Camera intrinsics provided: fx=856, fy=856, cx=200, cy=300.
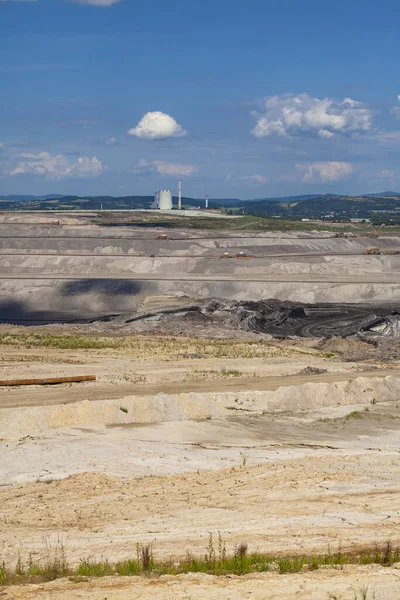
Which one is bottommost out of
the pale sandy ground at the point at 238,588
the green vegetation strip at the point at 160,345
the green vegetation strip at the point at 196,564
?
the green vegetation strip at the point at 160,345

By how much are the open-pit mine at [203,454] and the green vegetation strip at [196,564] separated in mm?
46

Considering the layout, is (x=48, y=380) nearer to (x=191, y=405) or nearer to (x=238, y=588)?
(x=191, y=405)

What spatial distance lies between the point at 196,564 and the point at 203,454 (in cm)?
990

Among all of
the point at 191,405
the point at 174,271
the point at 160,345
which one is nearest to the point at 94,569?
the point at 191,405

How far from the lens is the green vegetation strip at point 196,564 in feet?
43.1

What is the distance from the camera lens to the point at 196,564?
13570 mm

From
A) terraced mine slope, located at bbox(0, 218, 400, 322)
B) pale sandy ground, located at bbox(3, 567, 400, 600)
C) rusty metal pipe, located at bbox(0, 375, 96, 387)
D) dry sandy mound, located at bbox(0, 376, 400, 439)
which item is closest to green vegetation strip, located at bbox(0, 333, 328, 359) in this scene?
rusty metal pipe, located at bbox(0, 375, 96, 387)

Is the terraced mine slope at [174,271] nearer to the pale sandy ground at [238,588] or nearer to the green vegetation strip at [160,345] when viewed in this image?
the green vegetation strip at [160,345]

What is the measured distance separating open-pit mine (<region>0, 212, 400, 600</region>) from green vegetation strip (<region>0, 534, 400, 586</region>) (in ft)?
0.15

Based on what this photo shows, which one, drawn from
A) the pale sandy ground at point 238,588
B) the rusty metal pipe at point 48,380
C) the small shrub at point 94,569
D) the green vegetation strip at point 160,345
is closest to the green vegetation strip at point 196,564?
the small shrub at point 94,569

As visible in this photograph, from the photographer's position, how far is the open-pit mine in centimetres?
1327

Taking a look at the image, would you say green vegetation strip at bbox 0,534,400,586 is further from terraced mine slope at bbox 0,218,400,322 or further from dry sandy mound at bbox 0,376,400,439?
terraced mine slope at bbox 0,218,400,322

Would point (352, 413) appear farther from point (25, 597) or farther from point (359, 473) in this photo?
point (25, 597)

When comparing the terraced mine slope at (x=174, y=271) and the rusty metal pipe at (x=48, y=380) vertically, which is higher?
the terraced mine slope at (x=174, y=271)
